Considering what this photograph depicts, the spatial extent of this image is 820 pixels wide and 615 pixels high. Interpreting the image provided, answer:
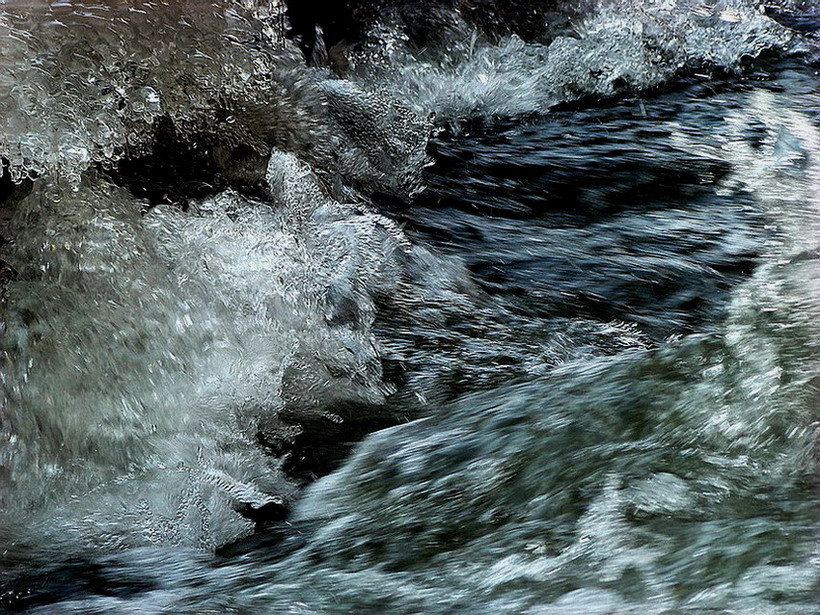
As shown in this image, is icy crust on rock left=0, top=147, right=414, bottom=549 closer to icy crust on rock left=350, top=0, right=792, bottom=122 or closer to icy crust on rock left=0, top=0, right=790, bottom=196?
icy crust on rock left=0, top=0, right=790, bottom=196

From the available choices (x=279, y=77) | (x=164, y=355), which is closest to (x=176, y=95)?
(x=279, y=77)

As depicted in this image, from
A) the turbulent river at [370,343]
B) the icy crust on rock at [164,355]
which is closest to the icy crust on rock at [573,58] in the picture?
the turbulent river at [370,343]

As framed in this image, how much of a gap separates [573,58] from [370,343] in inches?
88.6

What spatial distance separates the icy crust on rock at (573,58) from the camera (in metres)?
4.03

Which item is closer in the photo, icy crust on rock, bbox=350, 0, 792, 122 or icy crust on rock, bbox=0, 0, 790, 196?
icy crust on rock, bbox=0, 0, 790, 196

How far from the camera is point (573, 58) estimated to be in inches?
169

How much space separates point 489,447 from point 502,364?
0.46m

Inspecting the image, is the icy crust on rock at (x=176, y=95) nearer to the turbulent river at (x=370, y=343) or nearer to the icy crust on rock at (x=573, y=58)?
the turbulent river at (x=370, y=343)

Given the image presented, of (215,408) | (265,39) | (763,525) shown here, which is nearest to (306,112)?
(265,39)

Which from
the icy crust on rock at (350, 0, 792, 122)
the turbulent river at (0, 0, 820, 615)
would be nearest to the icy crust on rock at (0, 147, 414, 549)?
the turbulent river at (0, 0, 820, 615)

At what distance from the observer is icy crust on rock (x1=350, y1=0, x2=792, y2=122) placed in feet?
13.2

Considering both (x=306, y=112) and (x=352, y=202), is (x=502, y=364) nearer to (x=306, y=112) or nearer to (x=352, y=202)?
(x=352, y=202)

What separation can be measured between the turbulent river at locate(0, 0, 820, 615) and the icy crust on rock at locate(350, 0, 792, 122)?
0.27 m

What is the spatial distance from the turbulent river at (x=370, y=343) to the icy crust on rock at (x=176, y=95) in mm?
10
